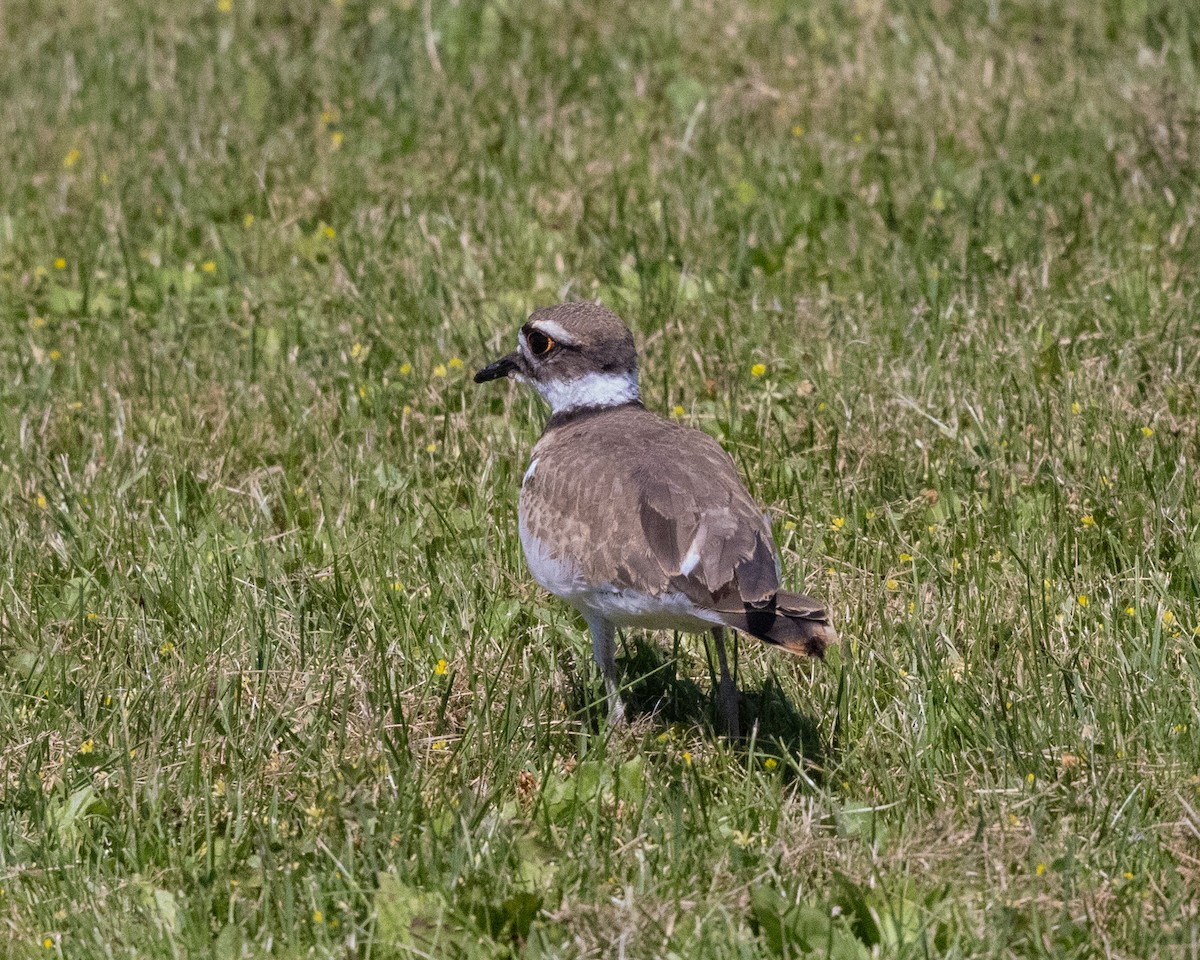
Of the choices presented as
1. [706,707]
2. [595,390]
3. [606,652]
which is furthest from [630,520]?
[595,390]

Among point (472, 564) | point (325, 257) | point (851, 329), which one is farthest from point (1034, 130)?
point (472, 564)

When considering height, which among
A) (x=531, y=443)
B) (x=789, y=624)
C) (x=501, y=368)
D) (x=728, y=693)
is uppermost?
(x=789, y=624)

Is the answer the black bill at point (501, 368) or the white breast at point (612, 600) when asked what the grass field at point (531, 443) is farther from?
the black bill at point (501, 368)

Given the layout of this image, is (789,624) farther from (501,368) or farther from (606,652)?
(501,368)

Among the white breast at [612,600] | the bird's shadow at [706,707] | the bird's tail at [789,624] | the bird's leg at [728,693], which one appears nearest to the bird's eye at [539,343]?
the white breast at [612,600]

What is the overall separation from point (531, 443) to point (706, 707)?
189cm

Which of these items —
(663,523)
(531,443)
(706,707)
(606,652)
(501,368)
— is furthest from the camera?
(531,443)

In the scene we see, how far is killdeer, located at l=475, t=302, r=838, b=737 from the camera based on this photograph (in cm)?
498

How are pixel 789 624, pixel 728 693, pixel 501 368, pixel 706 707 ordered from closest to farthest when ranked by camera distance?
1. pixel 789 624
2. pixel 728 693
3. pixel 706 707
4. pixel 501 368

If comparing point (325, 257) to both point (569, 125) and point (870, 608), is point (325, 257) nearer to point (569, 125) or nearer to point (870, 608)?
point (569, 125)

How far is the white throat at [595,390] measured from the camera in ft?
20.7

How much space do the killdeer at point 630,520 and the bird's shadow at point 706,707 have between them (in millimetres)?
95

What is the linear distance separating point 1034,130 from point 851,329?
232 centimetres

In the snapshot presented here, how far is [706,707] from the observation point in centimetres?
595
